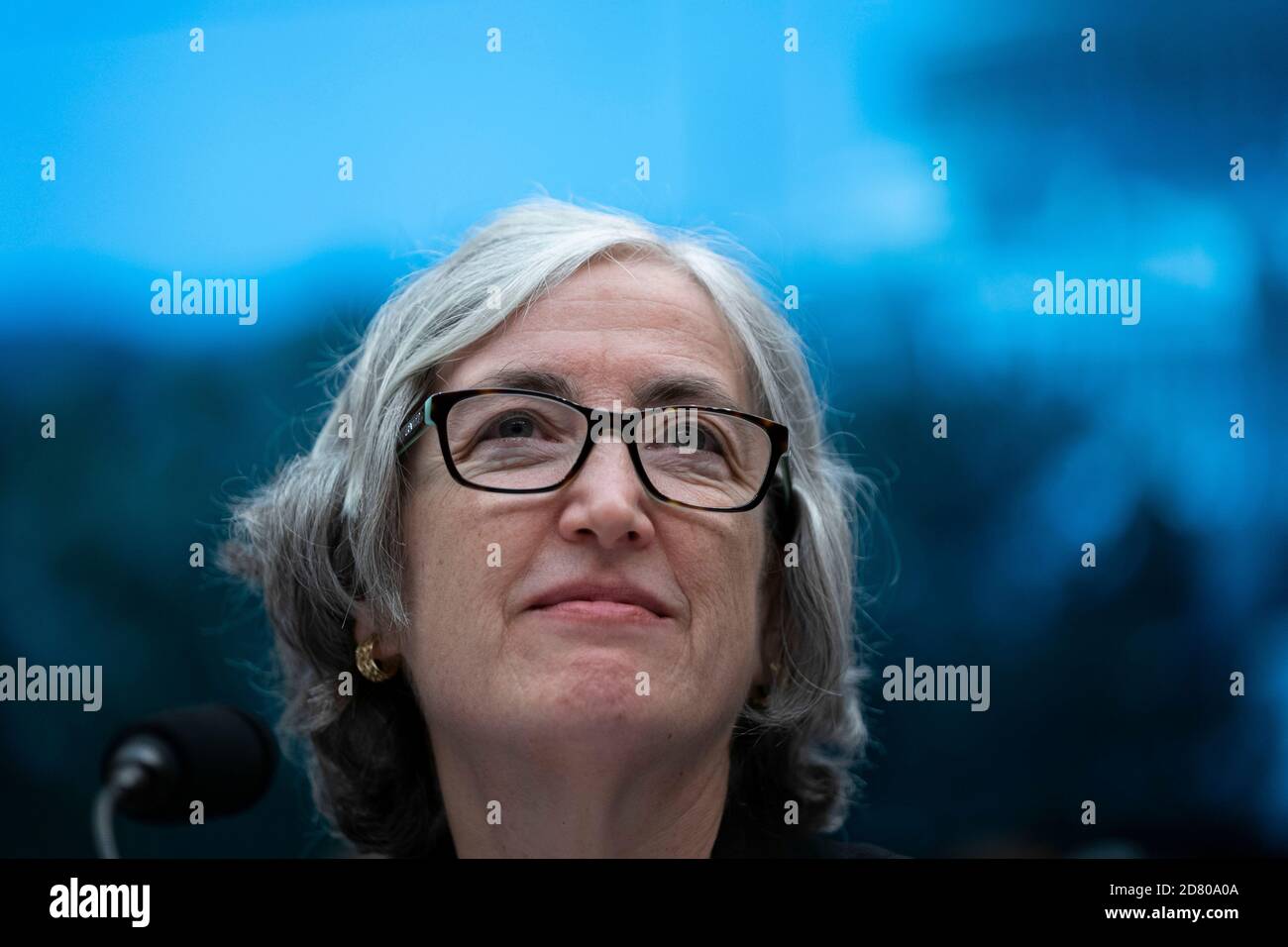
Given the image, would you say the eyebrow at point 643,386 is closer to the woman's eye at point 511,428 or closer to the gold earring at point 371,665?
the woman's eye at point 511,428

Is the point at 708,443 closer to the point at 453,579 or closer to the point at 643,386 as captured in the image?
the point at 643,386

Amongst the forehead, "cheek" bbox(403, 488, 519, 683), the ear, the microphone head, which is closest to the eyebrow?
the forehead

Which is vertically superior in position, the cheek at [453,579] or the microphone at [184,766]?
the cheek at [453,579]

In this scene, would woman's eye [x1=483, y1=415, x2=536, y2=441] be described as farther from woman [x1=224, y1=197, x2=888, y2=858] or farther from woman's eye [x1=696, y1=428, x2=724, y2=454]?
woman's eye [x1=696, y1=428, x2=724, y2=454]

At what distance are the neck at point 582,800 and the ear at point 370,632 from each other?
0.18 meters

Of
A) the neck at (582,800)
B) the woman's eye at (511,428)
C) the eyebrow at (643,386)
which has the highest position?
the eyebrow at (643,386)

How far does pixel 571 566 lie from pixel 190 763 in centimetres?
68

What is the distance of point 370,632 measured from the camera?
190 centimetres

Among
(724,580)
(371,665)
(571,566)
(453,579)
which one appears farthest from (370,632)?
(724,580)

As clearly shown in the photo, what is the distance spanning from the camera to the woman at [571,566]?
5.45 feet

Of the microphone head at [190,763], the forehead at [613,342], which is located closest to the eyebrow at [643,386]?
the forehead at [613,342]

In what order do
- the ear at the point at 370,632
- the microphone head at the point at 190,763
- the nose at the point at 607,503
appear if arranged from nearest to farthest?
1. the nose at the point at 607,503
2. the microphone head at the point at 190,763
3. the ear at the point at 370,632

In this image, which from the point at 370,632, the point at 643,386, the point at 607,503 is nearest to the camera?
the point at 607,503
